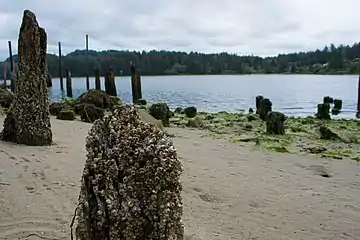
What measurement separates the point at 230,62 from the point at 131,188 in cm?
11875

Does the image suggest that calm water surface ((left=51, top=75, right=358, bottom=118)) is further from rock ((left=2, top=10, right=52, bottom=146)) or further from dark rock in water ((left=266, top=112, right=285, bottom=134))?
rock ((left=2, top=10, right=52, bottom=146))

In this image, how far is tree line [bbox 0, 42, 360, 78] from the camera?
9881 centimetres

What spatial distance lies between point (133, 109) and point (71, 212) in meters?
2.36

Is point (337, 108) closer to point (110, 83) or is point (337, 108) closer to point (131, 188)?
point (110, 83)

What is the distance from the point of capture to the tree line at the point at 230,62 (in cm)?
9881

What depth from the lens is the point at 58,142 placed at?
959cm

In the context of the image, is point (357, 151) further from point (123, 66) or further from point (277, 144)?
point (123, 66)

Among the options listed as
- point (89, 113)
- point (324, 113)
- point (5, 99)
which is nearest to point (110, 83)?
point (5, 99)

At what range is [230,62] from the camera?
120 m

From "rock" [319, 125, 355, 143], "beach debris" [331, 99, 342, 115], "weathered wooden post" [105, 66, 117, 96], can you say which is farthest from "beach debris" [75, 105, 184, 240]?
"weathered wooden post" [105, 66, 117, 96]

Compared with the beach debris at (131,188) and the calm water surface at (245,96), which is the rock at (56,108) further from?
the beach debris at (131,188)

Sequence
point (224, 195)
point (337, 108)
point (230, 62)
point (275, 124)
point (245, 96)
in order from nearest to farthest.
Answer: point (224, 195)
point (275, 124)
point (337, 108)
point (245, 96)
point (230, 62)

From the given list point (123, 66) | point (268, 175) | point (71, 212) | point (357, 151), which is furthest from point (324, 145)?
point (123, 66)

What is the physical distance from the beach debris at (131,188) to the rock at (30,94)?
638cm
